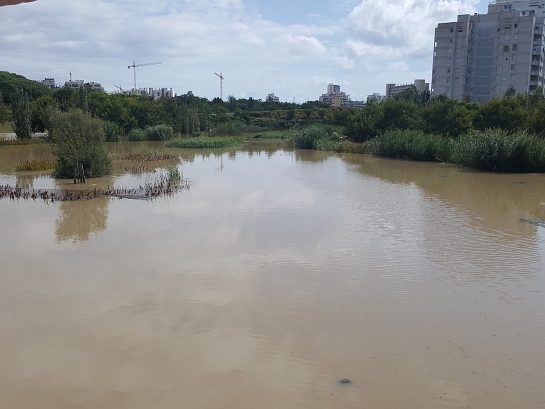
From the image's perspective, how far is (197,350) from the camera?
5309 mm

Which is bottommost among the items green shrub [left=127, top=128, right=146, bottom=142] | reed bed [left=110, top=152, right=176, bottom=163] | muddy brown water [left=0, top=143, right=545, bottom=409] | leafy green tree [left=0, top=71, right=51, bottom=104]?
muddy brown water [left=0, top=143, right=545, bottom=409]

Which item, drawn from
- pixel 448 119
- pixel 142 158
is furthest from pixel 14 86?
pixel 448 119

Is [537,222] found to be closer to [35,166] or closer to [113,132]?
[35,166]

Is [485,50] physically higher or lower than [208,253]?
higher

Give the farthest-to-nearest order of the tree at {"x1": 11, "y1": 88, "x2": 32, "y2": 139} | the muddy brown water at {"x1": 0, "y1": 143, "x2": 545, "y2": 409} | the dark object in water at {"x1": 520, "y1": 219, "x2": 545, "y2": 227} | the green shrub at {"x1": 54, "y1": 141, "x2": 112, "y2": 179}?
the tree at {"x1": 11, "y1": 88, "x2": 32, "y2": 139}
the green shrub at {"x1": 54, "y1": 141, "x2": 112, "y2": 179}
the dark object in water at {"x1": 520, "y1": 219, "x2": 545, "y2": 227}
the muddy brown water at {"x1": 0, "y1": 143, "x2": 545, "y2": 409}

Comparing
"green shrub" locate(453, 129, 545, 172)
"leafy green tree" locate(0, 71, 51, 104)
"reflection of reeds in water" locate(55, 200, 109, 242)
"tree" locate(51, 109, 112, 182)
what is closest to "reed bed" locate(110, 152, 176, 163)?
"tree" locate(51, 109, 112, 182)

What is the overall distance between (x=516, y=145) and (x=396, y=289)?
1646 cm

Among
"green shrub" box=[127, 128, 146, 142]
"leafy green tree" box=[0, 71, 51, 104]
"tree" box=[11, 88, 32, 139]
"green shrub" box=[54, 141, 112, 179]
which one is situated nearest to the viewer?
"green shrub" box=[54, 141, 112, 179]

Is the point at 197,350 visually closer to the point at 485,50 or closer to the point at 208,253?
the point at 208,253

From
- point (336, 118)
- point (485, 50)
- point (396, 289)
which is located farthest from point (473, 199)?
point (485, 50)

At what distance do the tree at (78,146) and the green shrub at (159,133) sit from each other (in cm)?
2238

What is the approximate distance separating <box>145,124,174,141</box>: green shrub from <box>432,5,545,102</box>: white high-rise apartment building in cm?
4133

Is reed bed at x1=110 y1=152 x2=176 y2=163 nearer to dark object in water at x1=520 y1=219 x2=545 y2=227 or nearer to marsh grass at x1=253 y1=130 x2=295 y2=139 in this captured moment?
dark object in water at x1=520 y1=219 x2=545 y2=227

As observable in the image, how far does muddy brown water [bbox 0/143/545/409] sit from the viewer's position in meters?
4.65
